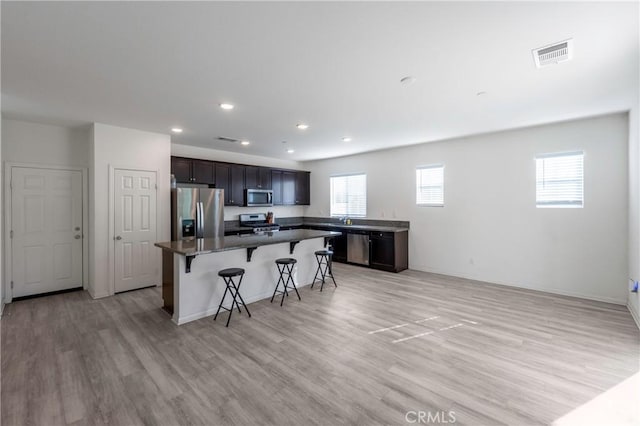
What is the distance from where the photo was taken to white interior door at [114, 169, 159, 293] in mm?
4590

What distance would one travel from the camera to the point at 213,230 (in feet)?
17.8

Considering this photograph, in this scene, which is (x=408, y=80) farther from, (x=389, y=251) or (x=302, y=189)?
(x=302, y=189)

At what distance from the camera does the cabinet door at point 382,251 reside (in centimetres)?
591

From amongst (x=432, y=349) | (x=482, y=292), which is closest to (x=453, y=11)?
(x=432, y=349)

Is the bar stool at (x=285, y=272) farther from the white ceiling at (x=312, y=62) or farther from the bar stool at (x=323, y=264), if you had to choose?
the white ceiling at (x=312, y=62)

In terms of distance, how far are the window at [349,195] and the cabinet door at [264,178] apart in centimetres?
173

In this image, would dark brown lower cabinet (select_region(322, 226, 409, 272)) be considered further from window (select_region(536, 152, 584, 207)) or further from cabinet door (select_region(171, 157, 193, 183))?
cabinet door (select_region(171, 157, 193, 183))

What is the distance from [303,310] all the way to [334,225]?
11.8 ft

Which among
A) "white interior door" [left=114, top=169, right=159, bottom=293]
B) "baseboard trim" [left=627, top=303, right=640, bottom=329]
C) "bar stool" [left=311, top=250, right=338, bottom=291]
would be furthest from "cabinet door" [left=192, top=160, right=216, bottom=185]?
"baseboard trim" [left=627, top=303, right=640, bottom=329]

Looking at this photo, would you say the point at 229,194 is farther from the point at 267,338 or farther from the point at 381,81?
the point at 381,81

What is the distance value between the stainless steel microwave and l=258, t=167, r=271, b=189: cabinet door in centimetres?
13

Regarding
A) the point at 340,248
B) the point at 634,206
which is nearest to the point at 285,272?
the point at 340,248

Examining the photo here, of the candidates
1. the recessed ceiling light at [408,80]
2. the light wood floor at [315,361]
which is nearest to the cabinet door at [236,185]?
the light wood floor at [315,361]

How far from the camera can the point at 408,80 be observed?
9.38ft
